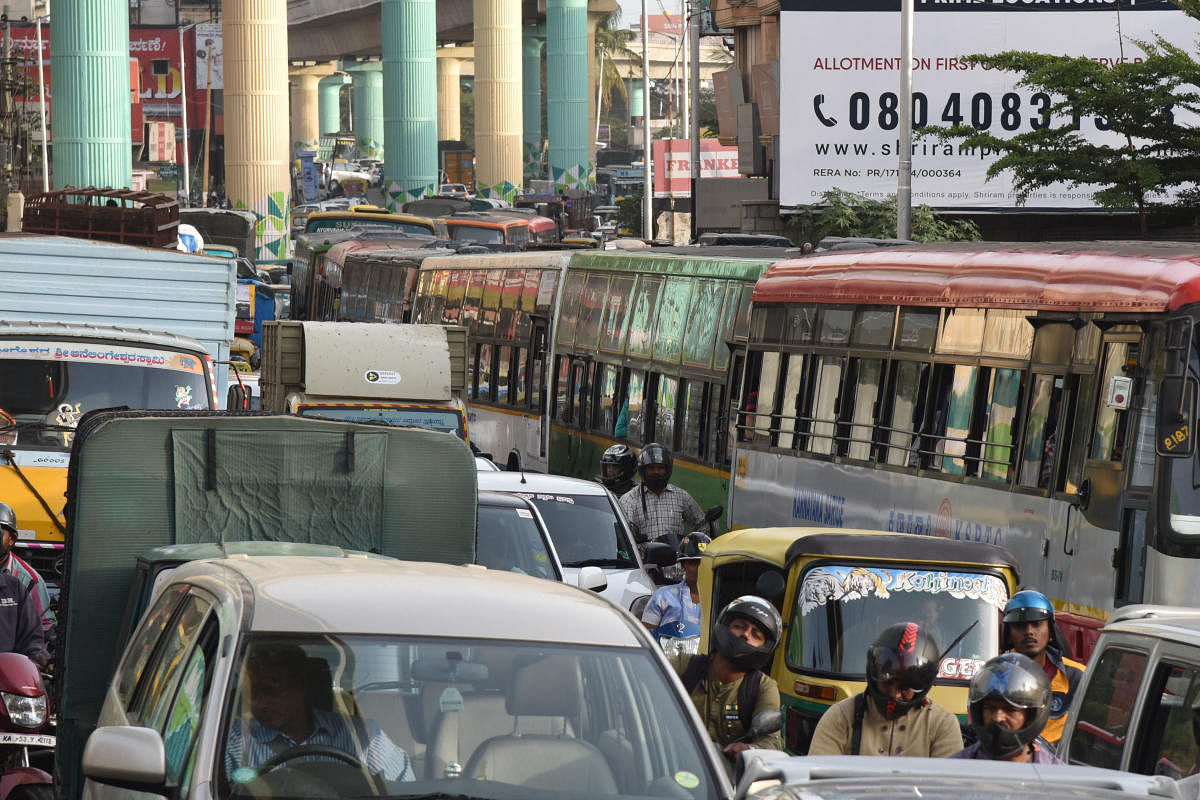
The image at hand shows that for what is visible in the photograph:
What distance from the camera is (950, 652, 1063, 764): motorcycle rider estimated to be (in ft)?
18.1

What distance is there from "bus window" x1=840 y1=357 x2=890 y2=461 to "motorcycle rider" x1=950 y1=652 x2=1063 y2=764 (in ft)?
30.2

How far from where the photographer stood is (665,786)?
4898 mm

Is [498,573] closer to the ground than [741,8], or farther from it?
closer to the ground

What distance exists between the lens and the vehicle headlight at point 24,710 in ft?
25.2

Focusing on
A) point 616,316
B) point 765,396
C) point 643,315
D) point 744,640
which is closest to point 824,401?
point 765,396

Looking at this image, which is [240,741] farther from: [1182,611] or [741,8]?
[741,8]

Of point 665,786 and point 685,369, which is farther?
point 685,369

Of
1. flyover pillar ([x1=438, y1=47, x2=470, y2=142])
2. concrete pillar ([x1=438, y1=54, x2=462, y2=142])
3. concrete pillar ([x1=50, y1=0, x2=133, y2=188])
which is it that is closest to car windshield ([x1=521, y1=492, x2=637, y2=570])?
concrete pillar ([x1=50, y1=0, x2=133, y2=188])

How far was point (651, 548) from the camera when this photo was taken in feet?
35.4

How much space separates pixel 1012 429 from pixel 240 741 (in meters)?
8.82

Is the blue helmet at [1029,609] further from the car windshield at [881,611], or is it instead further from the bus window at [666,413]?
the bus window at [666,413]

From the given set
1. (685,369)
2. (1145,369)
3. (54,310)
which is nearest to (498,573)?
(1145,369)

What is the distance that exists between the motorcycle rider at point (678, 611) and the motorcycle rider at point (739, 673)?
215 centimetres

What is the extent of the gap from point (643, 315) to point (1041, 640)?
46.3 ft
